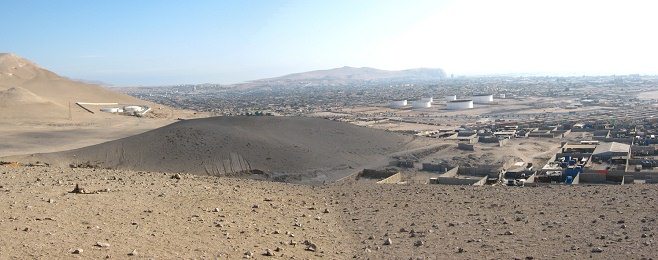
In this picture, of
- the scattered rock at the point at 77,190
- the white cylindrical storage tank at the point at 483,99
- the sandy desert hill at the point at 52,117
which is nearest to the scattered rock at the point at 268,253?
the scattered rock at the point at 77,190

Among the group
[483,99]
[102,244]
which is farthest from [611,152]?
[483,99]

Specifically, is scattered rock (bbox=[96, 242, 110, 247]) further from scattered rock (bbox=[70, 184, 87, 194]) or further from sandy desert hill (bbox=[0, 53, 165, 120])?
sandy desert hill (bbox=[0, 53, 165, 120])

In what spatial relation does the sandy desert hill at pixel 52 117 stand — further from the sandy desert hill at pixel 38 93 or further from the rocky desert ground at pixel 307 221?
the rocky desert ground at pixel 307 221

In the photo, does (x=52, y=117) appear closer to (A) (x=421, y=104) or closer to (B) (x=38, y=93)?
(B) (x=38, y=93)

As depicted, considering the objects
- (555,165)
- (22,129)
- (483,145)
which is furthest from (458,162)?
(22,129)

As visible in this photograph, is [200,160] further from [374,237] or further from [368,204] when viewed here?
[374,237]

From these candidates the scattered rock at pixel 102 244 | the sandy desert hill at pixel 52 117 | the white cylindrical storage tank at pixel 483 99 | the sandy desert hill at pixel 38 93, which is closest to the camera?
the scattered rock at pixel 102 244

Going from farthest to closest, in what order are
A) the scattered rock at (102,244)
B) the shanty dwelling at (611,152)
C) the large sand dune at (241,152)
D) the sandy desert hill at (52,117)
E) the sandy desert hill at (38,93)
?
the sandy desert hill at (38,93)
the sandy desert hill at (52,117)
the shanty dwelling at (611,152)
the large sand dune at (241,152)
the scattered rock at (102,244)
